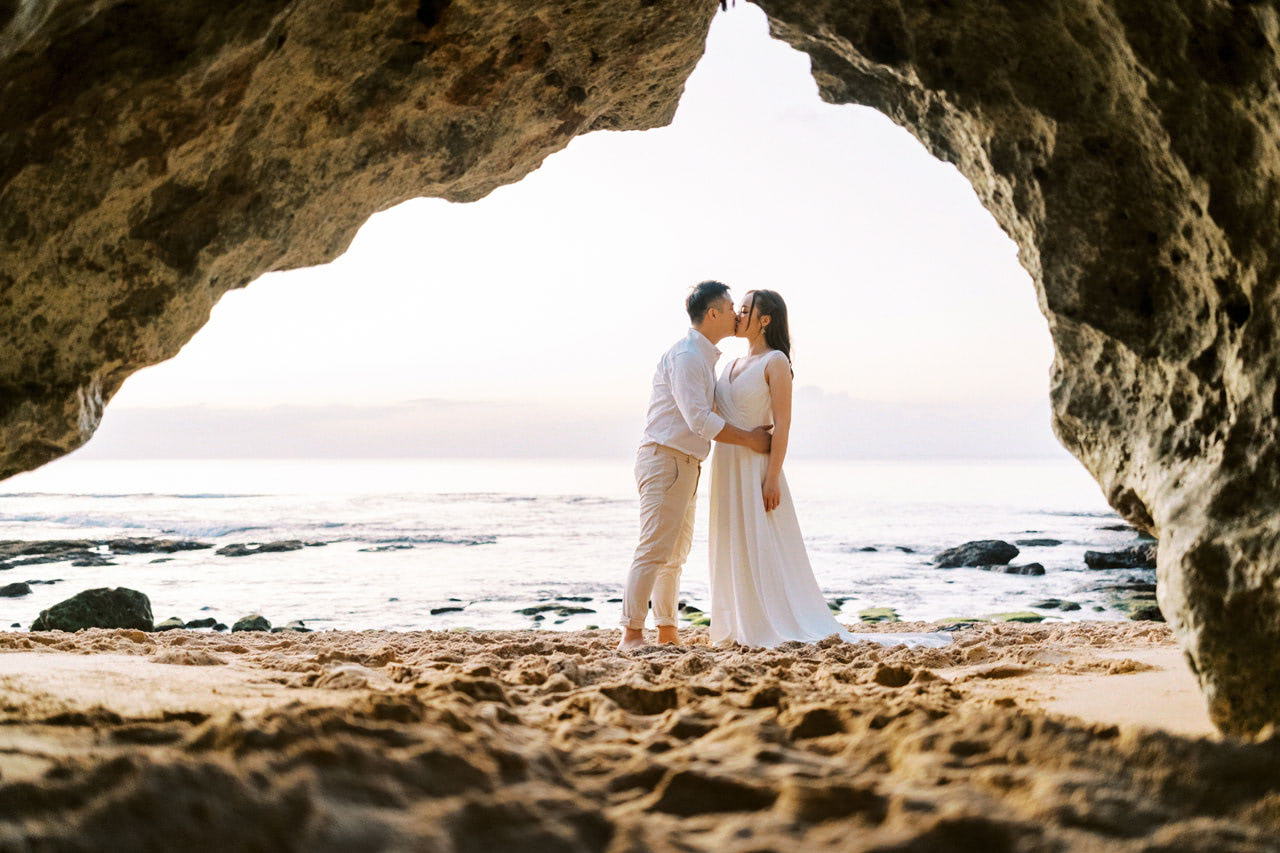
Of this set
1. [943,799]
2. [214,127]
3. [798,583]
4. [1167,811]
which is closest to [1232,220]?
[1167,811]

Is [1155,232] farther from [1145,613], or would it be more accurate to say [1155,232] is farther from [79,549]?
[79,549]

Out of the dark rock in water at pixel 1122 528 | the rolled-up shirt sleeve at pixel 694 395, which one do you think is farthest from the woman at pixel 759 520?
the dark rock in water at pixel 1122 528

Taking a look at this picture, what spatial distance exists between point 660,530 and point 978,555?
28.3 ft

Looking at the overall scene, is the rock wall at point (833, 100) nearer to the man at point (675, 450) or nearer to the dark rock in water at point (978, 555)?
the man at point (675, 450)

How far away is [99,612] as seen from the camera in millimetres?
7156

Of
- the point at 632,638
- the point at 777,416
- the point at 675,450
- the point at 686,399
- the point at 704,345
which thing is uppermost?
the point at 704,345

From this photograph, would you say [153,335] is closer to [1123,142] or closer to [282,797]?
[282,797]

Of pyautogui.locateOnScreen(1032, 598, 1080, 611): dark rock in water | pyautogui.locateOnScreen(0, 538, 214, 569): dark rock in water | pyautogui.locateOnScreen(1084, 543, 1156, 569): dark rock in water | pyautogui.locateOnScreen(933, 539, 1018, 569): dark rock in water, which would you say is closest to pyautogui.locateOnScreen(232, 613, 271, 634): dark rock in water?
pyautogui.locateOnScreen(0, 538, 214, 569): dark rock in water

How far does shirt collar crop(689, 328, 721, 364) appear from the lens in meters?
5.65

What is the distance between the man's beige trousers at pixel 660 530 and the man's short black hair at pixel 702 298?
2.97 feet

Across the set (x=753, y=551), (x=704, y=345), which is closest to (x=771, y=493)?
(x=753, y=551)

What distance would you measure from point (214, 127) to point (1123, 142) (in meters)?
3.21

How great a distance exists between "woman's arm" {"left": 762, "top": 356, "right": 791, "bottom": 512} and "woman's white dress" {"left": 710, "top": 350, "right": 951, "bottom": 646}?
49mm

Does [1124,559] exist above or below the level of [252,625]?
below
